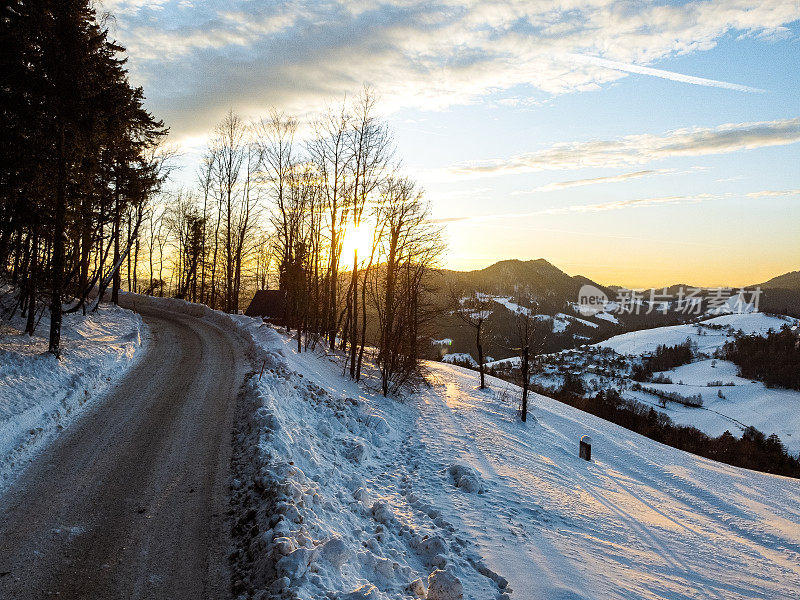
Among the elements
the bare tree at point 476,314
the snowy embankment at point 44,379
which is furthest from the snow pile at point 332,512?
the bare tree at point 476,314

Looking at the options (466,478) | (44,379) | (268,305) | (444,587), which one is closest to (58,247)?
(44,379)

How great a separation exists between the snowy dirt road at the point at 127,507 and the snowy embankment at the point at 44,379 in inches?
17.1

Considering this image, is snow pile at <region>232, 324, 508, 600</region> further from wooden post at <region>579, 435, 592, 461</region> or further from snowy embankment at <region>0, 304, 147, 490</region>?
wooden post at <region>579, 435, 592, 461</region>

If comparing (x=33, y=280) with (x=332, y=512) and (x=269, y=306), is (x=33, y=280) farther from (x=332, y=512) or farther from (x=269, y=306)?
(x=269, y=306)

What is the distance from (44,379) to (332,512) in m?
9.16

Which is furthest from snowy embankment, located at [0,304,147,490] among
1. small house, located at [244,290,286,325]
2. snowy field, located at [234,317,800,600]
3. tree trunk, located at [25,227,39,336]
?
small house, located at [244,290,286,325]

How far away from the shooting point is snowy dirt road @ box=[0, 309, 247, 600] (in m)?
5.57

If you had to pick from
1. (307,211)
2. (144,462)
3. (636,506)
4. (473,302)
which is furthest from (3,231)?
(473,302)

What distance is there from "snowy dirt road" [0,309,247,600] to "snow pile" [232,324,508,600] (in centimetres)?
55

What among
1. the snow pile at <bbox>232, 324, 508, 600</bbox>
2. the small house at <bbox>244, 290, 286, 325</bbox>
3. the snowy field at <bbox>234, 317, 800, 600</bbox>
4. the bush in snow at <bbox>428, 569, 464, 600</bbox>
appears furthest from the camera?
the small house at <bbox>244, 290, 286, 325</bbox>

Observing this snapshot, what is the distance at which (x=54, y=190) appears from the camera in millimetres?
13352

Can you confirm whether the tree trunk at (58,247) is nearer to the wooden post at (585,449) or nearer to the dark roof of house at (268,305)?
the wooden post at (585,449)

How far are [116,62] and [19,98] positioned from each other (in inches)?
242

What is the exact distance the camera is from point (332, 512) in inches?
312
